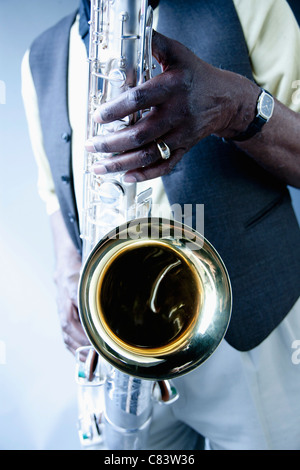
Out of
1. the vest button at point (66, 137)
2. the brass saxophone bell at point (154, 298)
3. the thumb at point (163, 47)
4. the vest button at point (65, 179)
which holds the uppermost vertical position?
the thumb at point (163, 47)

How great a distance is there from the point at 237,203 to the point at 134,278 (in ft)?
1.12

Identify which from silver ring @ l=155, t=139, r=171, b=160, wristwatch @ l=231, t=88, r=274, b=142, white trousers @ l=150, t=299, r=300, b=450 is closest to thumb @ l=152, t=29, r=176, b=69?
silver ring @ l=155, t=139, r=171, b=160

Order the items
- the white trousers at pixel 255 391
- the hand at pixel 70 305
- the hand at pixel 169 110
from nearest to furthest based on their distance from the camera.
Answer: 1. the hand at pixel 169 110
2. the white trousers at pixel 255 391
3. the hand at pixel 70 305

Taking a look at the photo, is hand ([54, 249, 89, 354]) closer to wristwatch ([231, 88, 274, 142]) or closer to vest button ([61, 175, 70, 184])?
vest button ([61, 175, 70, 184])

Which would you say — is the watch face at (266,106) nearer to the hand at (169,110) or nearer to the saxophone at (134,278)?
the hand at (169,110)

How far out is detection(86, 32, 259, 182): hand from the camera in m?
Answer: 0.64

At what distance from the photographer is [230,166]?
994 mm

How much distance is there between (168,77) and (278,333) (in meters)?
0.77

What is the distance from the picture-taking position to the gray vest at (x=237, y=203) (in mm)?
918

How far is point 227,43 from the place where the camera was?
907 mm

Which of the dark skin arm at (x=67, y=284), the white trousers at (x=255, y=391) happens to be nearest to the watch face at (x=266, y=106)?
the white trousers at (x=255, y=391)

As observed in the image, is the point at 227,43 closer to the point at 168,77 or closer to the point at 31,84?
the point at 168,77
